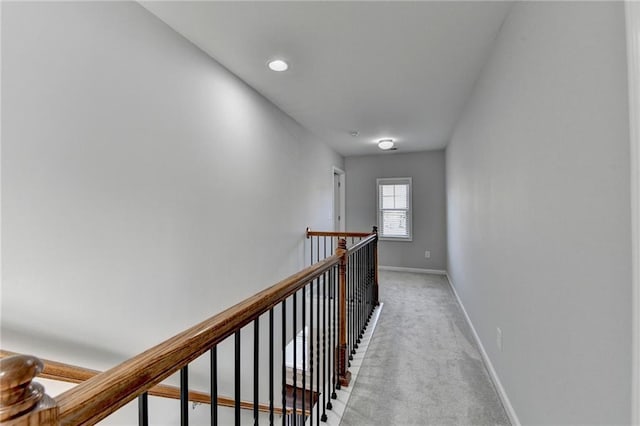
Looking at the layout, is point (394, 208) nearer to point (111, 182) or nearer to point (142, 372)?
point (111, 182)

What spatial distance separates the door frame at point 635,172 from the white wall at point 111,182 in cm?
208

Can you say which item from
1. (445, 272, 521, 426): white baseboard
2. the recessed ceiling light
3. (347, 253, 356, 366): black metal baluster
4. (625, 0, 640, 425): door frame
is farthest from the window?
(625, 0, 640, 425): door frame

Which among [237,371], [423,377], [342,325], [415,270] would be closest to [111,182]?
[237,371]

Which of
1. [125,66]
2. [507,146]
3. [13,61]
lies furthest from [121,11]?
[507,146]

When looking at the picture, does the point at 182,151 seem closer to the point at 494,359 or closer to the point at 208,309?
the point at 208,309

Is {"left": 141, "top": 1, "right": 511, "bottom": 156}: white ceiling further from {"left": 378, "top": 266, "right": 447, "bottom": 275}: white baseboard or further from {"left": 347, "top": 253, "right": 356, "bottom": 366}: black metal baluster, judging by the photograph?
{"left": 378, "top": 266, "right": 447, "bottom": 275}: white baseboard

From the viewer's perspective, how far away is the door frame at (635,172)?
0.70m

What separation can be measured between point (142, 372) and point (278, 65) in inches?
93.1

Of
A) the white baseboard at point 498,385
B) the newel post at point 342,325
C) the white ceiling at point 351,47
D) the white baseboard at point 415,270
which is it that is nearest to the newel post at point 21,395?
the newel post at point 342,325

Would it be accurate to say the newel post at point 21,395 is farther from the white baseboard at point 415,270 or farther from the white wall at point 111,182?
the white baseboard at point 415,270

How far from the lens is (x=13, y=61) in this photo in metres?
1.20

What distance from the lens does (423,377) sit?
2.13 m

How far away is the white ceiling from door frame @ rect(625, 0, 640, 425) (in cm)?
120

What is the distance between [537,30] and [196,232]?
2321 mm
